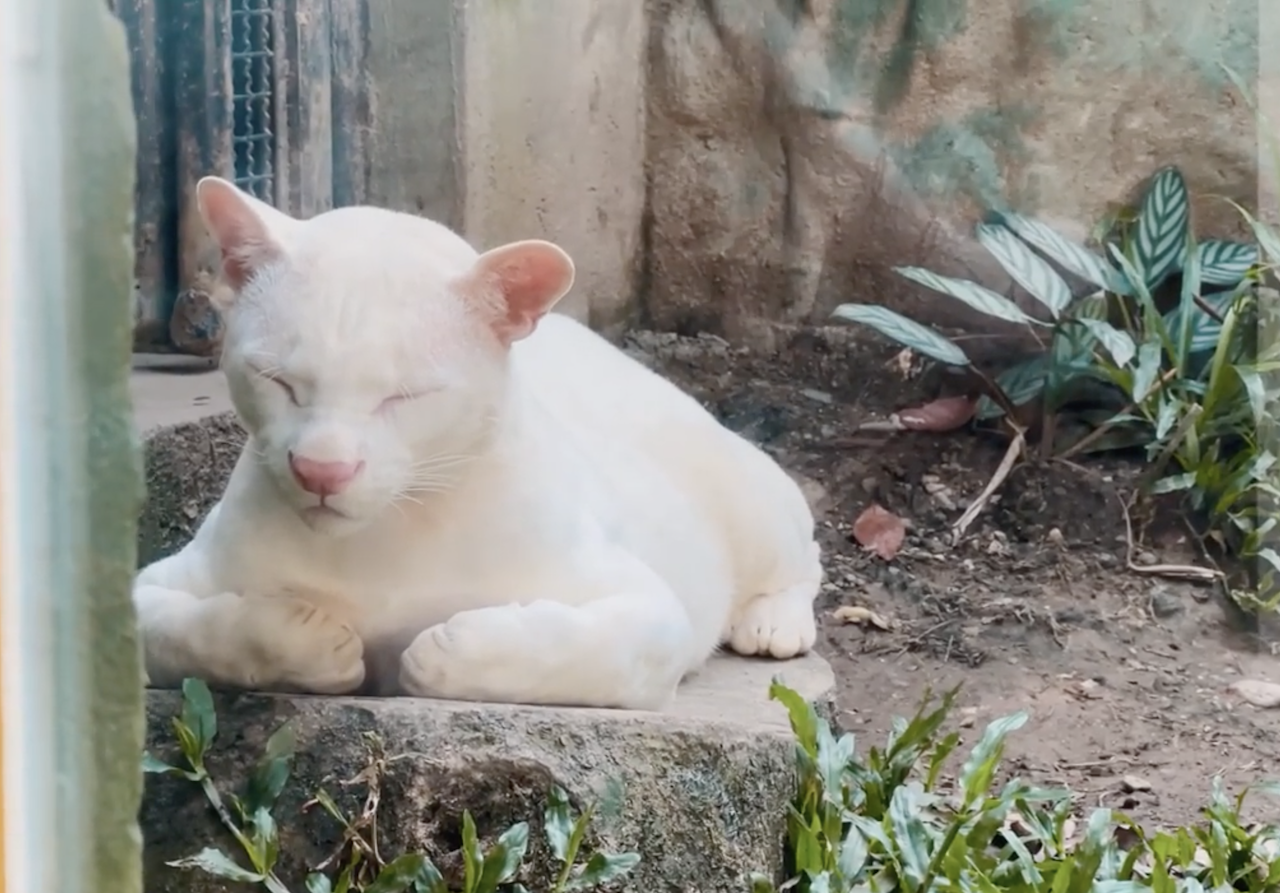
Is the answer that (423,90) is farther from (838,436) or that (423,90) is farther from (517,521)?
(838,436)

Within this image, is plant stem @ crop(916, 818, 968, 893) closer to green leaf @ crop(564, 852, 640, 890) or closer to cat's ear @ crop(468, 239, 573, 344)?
green leaf @ crop(564, 852, 640, 890)

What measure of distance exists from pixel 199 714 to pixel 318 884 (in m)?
0.19

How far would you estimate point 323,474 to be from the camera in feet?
4.80

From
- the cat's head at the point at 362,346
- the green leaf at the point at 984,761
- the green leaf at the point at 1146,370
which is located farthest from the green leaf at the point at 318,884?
the green leaf at the point at 1146,370

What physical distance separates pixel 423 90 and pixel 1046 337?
1.20 m

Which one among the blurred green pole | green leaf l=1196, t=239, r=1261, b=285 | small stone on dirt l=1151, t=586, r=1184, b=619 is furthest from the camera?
green leaf l=1196, t=239, r=1261, b=285

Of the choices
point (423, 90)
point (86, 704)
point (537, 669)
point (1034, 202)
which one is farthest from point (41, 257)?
point (1034, 202)

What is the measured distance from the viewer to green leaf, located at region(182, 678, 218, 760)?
148 cm

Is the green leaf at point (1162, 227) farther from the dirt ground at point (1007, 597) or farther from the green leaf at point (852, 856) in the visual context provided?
the green leaf at point (852, 856)

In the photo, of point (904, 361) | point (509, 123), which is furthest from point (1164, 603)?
point (509, 123)

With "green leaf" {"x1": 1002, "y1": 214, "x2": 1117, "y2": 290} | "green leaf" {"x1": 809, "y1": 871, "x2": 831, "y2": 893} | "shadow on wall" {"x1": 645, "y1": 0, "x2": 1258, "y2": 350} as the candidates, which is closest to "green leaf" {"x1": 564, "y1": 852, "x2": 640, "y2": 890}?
"green leaf" {"x1": 809, "y1": 871, "x2": 831, "y2": 893}

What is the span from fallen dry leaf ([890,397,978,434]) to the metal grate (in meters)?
1.14

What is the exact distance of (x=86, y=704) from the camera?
1241mm

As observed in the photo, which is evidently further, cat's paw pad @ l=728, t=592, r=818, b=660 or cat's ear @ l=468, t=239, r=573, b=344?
cat's paw pad @ l=728, t=592, r=818, b=660
